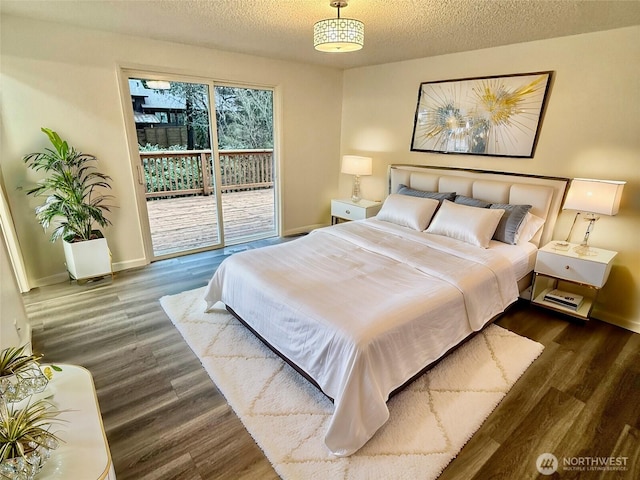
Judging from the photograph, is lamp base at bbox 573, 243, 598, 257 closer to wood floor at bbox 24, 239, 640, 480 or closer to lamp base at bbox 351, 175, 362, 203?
wood floor at bbox 24, 239, 640, 480

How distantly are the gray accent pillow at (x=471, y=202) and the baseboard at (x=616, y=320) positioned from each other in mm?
1384

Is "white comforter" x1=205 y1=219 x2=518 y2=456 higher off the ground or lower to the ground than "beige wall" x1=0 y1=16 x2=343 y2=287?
lower

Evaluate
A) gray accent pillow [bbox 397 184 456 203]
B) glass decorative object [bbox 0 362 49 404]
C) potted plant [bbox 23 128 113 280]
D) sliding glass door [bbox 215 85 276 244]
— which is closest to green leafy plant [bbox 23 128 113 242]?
potted plant [bbox 23 128 113 280]

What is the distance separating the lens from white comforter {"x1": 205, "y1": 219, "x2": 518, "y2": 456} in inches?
68.7

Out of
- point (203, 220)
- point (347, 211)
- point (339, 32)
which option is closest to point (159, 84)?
point (203, 220)

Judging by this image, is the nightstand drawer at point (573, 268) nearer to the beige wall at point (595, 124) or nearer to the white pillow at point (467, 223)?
the beige wall at point (595, 124)

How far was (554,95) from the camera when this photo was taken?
3.10 meters

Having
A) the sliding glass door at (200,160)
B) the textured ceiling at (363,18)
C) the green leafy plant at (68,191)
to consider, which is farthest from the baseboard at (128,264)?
the textured ceiling at (363,18)

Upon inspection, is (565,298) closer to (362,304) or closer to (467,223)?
(467,223)

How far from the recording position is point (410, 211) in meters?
3.57

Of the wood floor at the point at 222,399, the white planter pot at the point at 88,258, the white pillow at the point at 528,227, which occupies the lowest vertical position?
the wood floor at the point at 222,399

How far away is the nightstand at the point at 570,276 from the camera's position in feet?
8.93

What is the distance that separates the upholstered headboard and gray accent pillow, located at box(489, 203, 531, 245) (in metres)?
0.16

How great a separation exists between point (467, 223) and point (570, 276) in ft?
3.08
